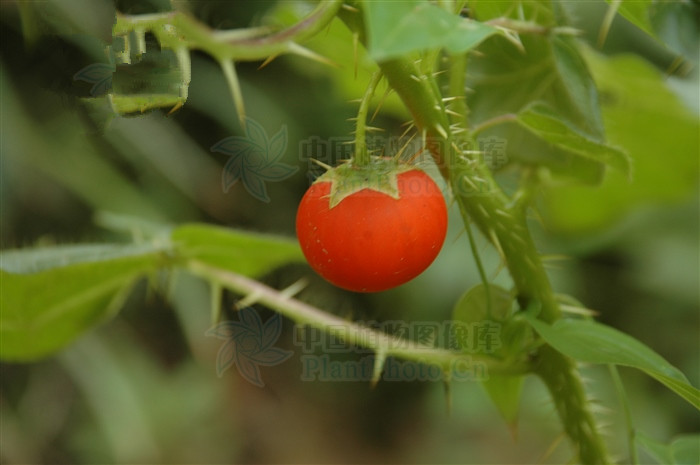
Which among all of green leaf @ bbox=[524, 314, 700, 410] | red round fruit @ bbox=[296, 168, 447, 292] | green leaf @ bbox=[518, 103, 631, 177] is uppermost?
green leaf @ bbox=[518, 103, 631, 177]

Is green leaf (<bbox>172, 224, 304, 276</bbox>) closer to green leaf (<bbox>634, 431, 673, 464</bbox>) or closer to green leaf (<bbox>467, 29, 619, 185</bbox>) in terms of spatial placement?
green leaf (<bbox>467, 29, 619, 185</bbox>)

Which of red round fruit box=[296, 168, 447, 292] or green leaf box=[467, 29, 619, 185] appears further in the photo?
green leaf box=[467, 29, 619, 185]

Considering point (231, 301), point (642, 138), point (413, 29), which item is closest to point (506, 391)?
point (413, 29)

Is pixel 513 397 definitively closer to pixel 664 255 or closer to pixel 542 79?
pixel 542 79

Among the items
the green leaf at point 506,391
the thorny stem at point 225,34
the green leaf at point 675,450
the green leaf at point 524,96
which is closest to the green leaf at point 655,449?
the green leaf at point 675,450

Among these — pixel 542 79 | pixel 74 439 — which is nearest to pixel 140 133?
pixel 74 439

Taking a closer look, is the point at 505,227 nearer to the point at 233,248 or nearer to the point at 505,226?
the point at 505,226

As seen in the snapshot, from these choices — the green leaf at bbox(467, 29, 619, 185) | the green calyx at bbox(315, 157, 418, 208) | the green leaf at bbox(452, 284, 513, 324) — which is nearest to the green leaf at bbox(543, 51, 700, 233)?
the green leaf at bbox(467, 29, 619, 185)
